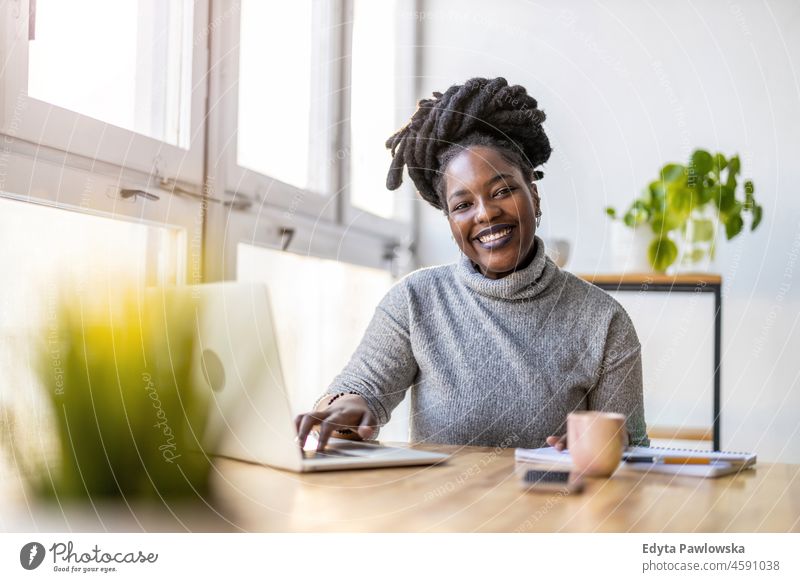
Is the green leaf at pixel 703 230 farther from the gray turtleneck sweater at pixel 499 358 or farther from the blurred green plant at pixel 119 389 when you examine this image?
the blurred green plant at pixel 119 389

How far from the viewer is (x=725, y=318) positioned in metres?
1.43

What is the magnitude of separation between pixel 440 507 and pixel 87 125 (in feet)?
1.65

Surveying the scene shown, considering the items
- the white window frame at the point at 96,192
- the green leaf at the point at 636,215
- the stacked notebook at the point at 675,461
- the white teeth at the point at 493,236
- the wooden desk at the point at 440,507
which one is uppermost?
the green leaf at the point at 636,215

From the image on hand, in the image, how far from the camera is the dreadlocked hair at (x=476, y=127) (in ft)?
3.35

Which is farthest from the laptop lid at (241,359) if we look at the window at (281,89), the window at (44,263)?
the window at (281,89)

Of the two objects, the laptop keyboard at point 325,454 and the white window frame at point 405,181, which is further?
the white window frame at point 405,181

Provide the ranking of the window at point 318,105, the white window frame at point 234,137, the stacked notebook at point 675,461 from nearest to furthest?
the stacked notebook at point 675,461 < the white window frame at point 234,137 < the window at point 318,105

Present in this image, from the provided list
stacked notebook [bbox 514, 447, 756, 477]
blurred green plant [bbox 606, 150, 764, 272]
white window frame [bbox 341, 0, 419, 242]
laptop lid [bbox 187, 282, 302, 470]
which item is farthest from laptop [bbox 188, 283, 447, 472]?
blurred green plant [bbox 606, 150, 764, 272]

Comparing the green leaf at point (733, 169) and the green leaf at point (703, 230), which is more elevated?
the green leaf at point (733, 169)

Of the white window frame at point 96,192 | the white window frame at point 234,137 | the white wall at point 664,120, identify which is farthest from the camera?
the white wall at point 664,120

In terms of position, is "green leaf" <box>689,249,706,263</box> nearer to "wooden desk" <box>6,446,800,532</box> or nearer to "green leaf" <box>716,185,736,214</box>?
"green leaf" <box>716,185,736,214</box>
